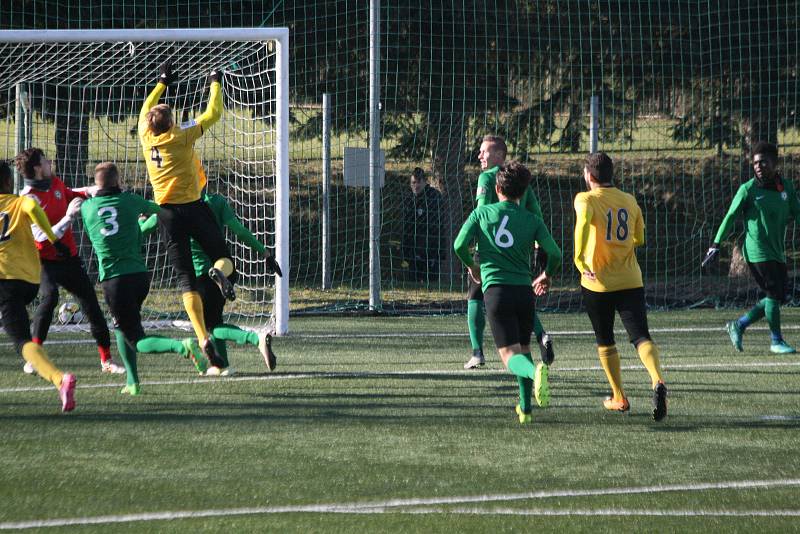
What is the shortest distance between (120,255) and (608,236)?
10.7ft

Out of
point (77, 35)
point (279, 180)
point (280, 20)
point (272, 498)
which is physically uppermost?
point (280, 20)

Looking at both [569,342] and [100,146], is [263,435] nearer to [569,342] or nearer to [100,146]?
[569,342]

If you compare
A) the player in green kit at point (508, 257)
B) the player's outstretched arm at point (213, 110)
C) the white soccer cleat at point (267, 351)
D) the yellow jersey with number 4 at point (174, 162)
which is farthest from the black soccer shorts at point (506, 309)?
the player's outstretched arm at point (213, 110)

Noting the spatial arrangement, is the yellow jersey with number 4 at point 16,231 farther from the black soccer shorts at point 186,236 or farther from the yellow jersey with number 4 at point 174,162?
the yellow jersey with number 4 at point 174,162

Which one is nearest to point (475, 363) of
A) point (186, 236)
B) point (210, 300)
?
point (210, 300)

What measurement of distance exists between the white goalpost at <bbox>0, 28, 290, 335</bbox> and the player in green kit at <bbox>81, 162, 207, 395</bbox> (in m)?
3.41

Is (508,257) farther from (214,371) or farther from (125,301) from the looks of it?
(214,371)

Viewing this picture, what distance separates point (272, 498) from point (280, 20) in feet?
48.8

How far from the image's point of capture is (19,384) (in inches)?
340

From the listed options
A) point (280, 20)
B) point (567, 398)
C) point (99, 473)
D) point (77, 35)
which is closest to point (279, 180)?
point (77, 35)

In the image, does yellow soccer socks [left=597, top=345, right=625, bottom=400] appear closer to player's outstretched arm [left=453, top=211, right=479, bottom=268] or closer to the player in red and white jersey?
player's outstretched arm [left=453, top=211, right=479, bottom=268]

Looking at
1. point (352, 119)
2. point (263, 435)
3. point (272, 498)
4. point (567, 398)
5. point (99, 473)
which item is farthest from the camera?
point (352, 119)

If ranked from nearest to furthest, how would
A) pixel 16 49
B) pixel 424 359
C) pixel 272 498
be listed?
pixel 272 498 → pixel 424 359 → pixel 16 49

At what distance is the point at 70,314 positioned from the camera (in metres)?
12.1
